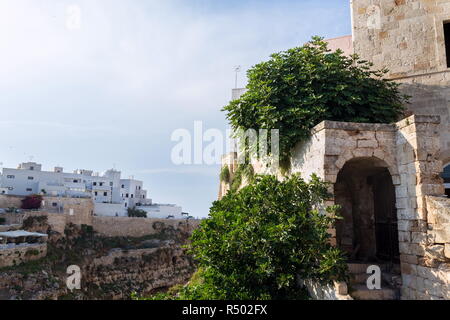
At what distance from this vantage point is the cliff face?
73.9ft

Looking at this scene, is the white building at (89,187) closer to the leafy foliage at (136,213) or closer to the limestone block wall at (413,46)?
the leafy foliage at (136,213)

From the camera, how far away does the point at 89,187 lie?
46469 millimetres

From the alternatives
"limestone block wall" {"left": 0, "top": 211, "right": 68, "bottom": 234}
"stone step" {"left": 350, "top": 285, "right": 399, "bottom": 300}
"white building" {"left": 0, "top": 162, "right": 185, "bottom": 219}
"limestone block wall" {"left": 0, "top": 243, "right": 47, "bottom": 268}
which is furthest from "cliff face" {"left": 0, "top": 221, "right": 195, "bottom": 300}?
"stone step" {"left": 350, "top": 285, "right": 399, "bottom": 300}

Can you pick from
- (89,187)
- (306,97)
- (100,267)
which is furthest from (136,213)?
(306,97)

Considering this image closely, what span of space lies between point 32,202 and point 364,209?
1425 inches

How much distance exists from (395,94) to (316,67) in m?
2.59

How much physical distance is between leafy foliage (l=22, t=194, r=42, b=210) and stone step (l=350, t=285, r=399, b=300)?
1444 inches

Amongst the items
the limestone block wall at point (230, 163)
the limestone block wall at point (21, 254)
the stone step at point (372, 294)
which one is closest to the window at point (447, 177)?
the stone step at point (372, 294)

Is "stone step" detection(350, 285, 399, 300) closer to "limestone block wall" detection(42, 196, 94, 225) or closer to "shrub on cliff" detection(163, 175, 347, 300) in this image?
"shrub on cliff" detection(163, 175, 347, 300)

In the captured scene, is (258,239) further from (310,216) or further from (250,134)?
(250,134)

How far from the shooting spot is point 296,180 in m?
7.19

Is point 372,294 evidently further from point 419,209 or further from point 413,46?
point 413,46
